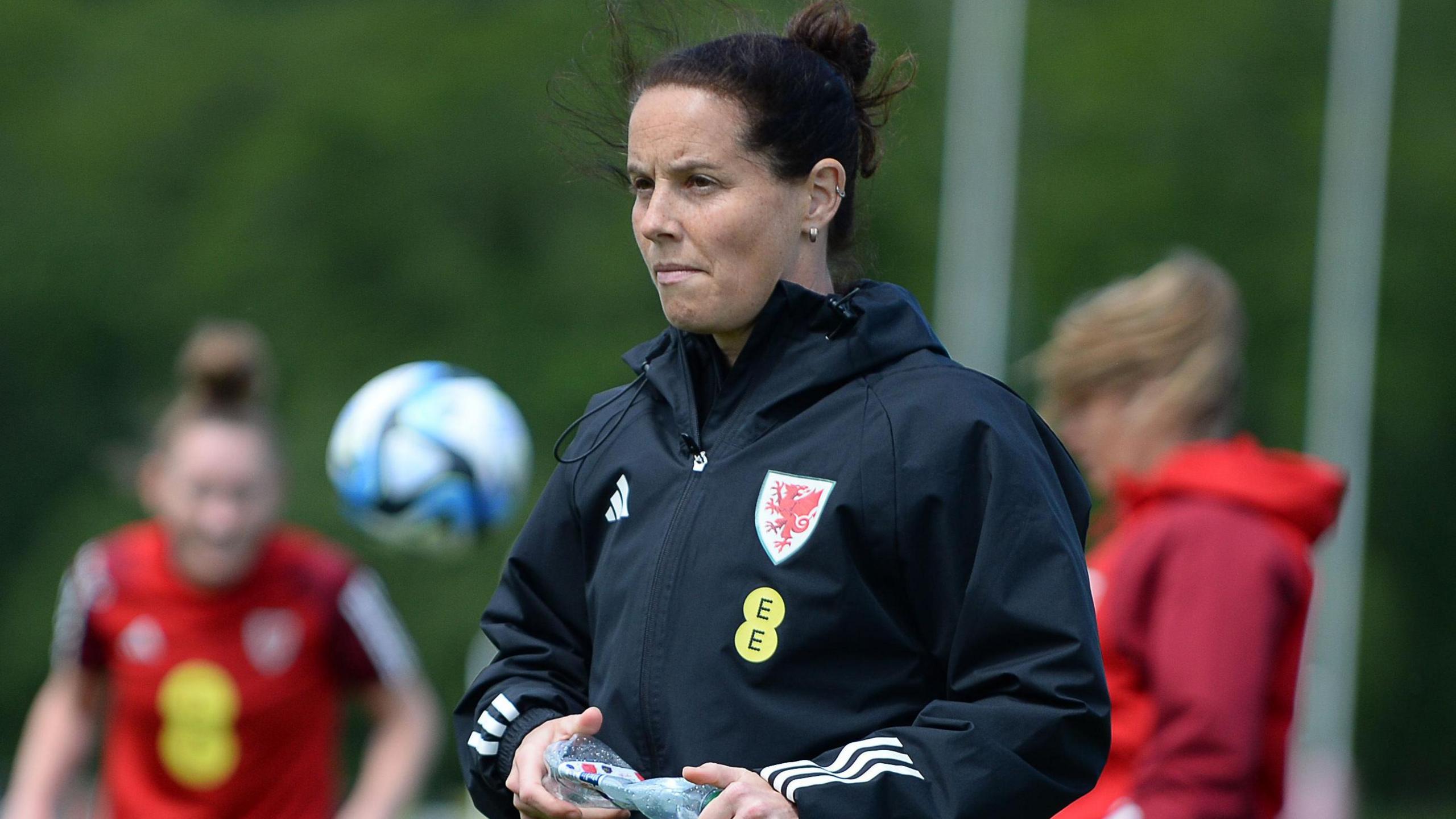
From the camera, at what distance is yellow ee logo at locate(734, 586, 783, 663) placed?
2531 millimetres

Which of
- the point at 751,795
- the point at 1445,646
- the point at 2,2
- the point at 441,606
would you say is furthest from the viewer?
the point at 2,2

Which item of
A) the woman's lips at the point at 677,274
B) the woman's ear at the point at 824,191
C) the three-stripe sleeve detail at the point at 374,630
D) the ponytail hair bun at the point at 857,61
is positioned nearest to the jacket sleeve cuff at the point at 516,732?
the woman's lips at the point at 677,274

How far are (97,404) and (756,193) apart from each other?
→ 23482mm

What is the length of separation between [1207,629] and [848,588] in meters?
1.20

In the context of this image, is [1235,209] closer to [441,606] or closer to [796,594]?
[441,606]

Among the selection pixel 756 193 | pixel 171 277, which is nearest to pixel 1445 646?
pixel 171 277

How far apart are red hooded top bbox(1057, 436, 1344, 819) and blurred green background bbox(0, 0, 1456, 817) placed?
16150 mm

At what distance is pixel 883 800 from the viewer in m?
2.40

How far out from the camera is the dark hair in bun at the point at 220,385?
5.27 metres

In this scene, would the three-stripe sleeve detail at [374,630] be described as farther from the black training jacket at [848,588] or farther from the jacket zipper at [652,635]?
the jacket zipper at [652,635]

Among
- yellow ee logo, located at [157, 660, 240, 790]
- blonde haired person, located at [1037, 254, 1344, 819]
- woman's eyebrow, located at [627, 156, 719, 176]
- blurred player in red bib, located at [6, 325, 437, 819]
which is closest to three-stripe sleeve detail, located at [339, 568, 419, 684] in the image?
blurred player in red bib, located at [6, 325, 437, 819]

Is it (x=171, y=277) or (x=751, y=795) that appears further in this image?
(x=171, y=277)

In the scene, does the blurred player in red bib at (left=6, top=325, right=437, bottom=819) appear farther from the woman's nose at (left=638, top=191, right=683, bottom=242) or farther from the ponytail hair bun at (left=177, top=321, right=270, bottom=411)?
the woman's nose at (left=638, top=191, right=683, bottom=242)

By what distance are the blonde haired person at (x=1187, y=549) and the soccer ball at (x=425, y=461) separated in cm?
177
